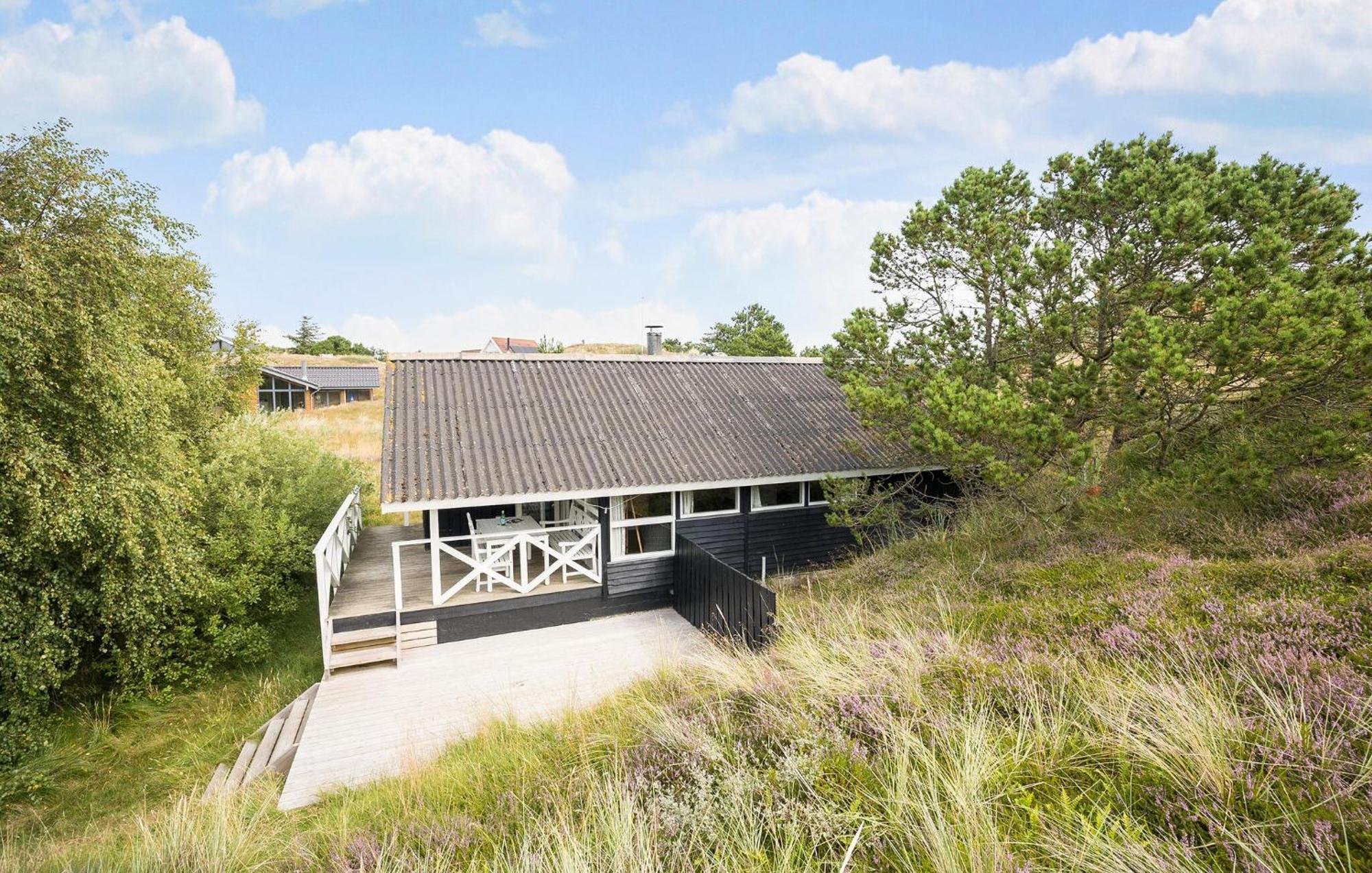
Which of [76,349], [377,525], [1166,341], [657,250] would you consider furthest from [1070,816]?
[657,250]

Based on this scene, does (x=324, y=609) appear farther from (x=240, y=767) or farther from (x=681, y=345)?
(x=681, y=345)

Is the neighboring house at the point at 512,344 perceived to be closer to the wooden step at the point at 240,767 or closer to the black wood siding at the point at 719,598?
the black wood siding at the point at 719,598

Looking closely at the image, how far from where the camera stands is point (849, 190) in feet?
60.9

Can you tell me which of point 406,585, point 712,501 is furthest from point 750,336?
point 406,585

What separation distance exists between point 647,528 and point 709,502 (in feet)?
3.74

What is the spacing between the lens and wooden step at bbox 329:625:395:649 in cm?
775

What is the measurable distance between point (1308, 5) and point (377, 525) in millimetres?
19730

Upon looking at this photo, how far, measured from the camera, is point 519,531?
8.81 m

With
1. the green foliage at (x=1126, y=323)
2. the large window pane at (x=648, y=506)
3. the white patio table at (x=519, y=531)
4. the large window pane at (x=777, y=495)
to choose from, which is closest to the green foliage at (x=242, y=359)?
the white patio table at (x=519, y=531)

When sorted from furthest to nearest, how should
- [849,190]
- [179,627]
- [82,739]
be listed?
[849,190]
[179,627]
[82,739]

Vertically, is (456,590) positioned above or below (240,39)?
below

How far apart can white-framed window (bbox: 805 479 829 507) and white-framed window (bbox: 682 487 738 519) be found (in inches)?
59.8

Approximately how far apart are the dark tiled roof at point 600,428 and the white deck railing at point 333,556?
119 centimetres

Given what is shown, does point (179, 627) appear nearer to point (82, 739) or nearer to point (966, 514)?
point (82, 739)
